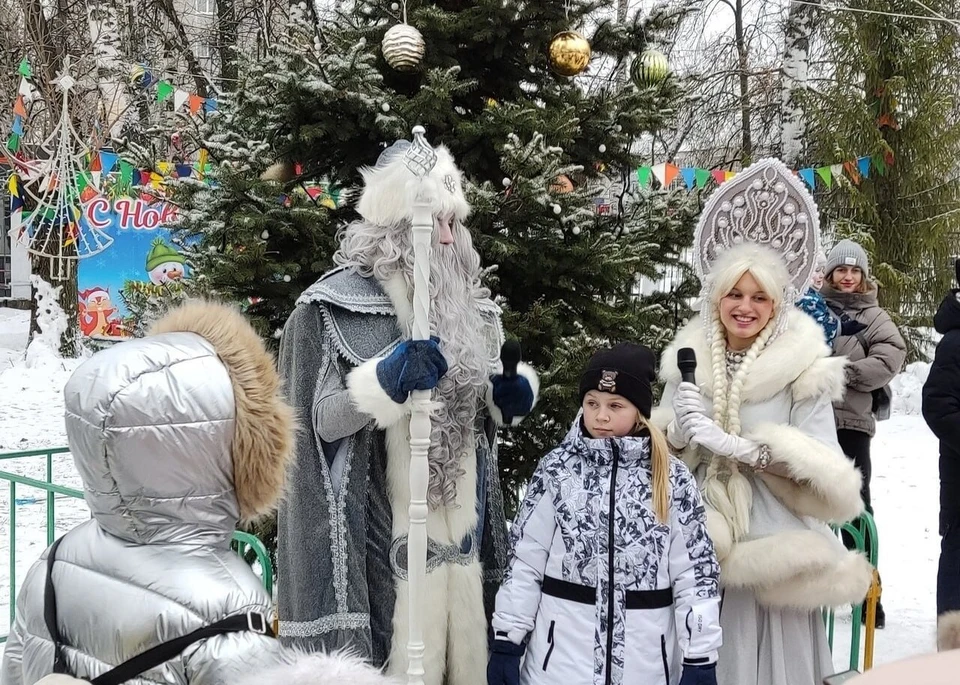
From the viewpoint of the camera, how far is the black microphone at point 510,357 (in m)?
2.94

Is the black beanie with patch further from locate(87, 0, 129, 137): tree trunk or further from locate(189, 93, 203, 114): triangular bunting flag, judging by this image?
locate(87, 0, 129, 137): tree trunk

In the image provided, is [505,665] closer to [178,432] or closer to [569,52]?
[178,432]

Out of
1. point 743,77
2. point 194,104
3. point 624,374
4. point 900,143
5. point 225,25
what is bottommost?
point 624,374

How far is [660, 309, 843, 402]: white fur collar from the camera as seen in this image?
3.17 metres

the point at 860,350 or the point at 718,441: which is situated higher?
the point at 860,350

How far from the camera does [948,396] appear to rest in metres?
4.04

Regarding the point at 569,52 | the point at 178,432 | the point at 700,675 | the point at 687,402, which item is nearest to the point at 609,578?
the point at 700,675

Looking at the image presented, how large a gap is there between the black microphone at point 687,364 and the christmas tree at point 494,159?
0.82 m

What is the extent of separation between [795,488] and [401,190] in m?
1.71

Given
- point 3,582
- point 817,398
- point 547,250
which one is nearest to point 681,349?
point 817,398

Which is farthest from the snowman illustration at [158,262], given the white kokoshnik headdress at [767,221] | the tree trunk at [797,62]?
the white kokoshnik headdress at [767,221]

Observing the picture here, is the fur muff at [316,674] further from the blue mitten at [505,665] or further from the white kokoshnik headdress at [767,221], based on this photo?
the white kokoshnik headdress at [767,221]

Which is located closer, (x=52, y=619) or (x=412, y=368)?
(x=52, y=619)

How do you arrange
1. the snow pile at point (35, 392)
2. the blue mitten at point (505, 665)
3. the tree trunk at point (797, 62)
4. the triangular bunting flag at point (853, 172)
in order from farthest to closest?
the tree trunk at point (797, 62) < the triangular bunting flag at point (853, 172) < the snow pile at point (35, 392) < the blue mitten at point (505, 665)
